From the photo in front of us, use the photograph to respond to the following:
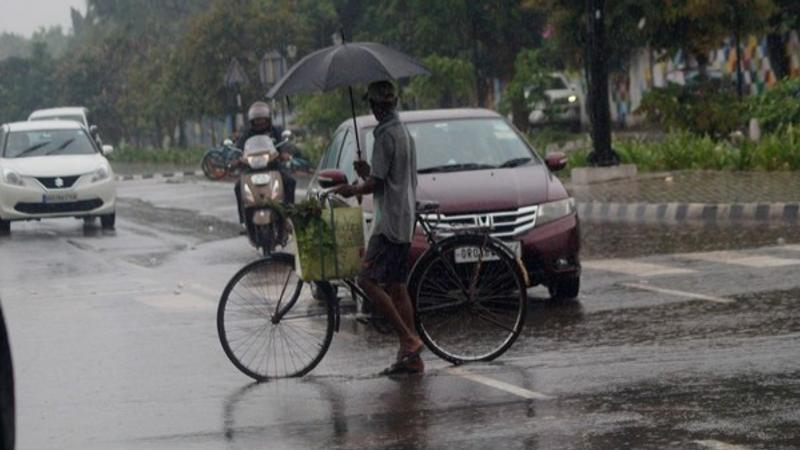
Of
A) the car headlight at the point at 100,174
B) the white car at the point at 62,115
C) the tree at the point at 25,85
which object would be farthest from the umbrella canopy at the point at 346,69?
the tree at the point at 25,85

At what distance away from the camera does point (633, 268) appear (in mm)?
16781

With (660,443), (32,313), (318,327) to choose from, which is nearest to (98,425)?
(318,327)

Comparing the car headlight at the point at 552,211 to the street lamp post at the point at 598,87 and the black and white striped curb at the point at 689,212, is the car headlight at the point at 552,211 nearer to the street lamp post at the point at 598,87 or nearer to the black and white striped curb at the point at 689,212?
the black and white striped curb at the point at 689,212

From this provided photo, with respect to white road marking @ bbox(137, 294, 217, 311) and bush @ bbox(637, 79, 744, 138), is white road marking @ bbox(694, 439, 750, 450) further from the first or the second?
bush @ bbox(637, 79, 744, 138)

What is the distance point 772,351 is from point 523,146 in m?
4.57

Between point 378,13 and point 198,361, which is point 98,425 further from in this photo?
point 378,13


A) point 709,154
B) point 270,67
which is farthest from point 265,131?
point 270,67

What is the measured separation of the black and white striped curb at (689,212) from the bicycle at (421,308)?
9425mm

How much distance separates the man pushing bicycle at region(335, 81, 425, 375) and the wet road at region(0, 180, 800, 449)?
1.01 feet

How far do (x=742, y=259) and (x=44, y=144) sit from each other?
14.7 metres

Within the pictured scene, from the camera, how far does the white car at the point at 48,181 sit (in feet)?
89.2

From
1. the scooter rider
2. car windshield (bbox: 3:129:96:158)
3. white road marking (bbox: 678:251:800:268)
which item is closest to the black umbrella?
white road marking (bbox: 678:251:800:268)

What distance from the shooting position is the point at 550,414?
366 inches

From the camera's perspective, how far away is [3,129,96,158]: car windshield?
2842 cm
